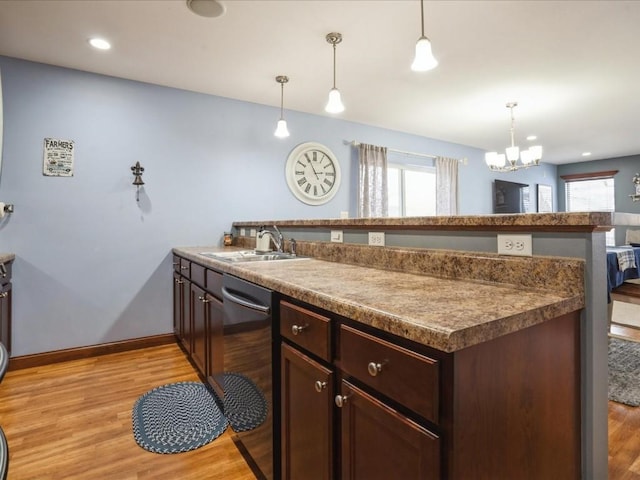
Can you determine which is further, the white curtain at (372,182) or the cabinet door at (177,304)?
the white curtain at (372,182)

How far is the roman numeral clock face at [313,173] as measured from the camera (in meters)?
4.04

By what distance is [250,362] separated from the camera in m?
1.45

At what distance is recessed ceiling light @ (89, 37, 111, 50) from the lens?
248 centimetres

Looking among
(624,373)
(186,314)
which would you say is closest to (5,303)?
(186,314)

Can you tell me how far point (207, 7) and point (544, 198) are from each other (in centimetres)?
723

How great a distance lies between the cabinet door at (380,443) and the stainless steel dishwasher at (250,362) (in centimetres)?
45

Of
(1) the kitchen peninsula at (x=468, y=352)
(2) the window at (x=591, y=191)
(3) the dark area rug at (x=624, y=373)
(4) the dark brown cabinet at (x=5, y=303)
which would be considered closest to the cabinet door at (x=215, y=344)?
(1) the kitchen peninsula at (x=468, y=352)

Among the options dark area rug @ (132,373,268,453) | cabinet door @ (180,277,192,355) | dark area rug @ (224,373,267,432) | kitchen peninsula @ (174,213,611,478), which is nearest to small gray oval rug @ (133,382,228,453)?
dark area rug @ (132,373,268,453)

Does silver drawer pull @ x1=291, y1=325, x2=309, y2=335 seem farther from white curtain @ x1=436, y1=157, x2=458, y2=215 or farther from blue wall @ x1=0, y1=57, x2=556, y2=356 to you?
white curtain @ x1=436, y1=157, x2=458, y2=215

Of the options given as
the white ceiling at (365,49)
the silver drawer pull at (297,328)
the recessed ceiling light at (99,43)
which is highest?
the white ceiling at (365,49)

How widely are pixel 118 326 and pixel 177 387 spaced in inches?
45.2

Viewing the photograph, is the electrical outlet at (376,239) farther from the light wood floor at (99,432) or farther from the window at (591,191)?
the window at (591,191)

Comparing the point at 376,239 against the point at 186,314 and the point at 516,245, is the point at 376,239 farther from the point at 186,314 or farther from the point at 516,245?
the point at 186,314

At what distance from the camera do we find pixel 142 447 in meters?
1.74
